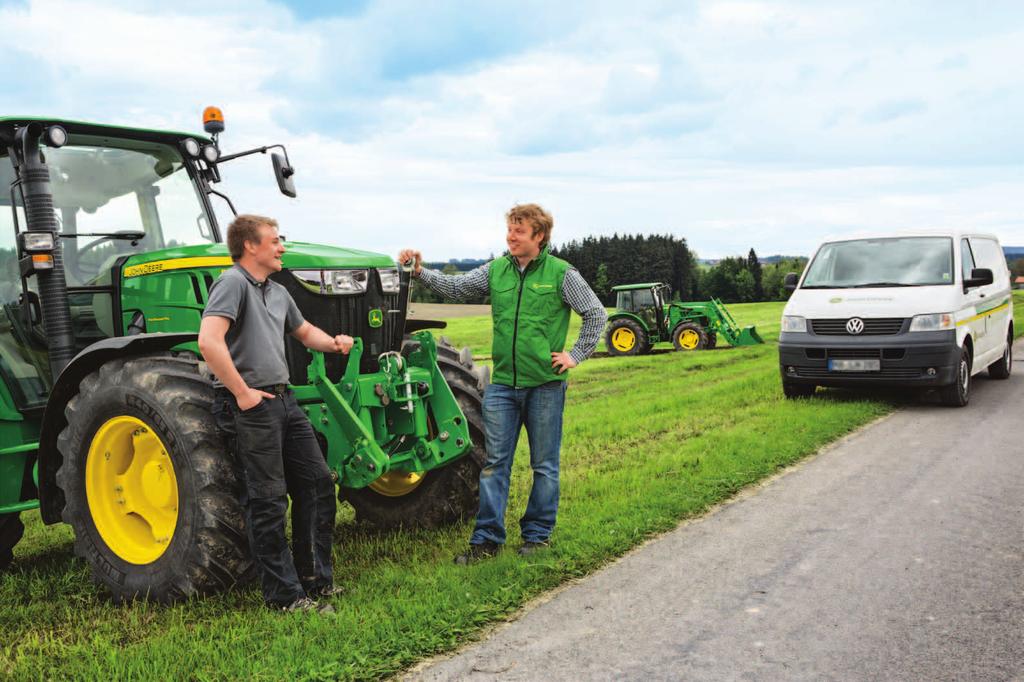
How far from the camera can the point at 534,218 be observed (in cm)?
496

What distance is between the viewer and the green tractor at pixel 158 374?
14.8 feet

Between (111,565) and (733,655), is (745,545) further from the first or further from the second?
(111,565)

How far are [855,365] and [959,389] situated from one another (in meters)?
1.29

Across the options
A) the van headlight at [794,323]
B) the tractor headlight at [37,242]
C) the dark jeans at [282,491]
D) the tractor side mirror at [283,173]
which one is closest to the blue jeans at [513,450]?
the dark jeans at [282,491]

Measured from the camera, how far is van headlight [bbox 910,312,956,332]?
10047 millimetres

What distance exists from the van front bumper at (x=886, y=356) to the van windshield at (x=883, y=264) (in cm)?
90

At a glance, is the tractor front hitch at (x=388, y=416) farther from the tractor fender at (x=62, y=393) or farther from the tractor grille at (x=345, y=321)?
the tractor fender at (x=62, y=393)

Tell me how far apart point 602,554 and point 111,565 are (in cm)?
266

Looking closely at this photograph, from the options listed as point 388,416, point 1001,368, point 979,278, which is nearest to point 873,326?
point 979,278

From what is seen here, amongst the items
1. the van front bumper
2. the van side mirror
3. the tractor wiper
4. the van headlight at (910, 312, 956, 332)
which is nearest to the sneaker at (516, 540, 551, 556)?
the tractor wiper

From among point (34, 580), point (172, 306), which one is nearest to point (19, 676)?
point (34, 580)

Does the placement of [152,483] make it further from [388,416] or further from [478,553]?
[478,553]

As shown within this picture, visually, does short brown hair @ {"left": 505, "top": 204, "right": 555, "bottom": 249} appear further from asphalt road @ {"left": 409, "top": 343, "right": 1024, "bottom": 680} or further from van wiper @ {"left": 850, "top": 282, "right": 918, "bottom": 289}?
van wiper @ {"left": 850, "top": 282, "right": 918, "bottom": 289}

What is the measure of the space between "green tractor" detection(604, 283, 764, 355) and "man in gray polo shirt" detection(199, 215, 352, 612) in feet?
61.8
